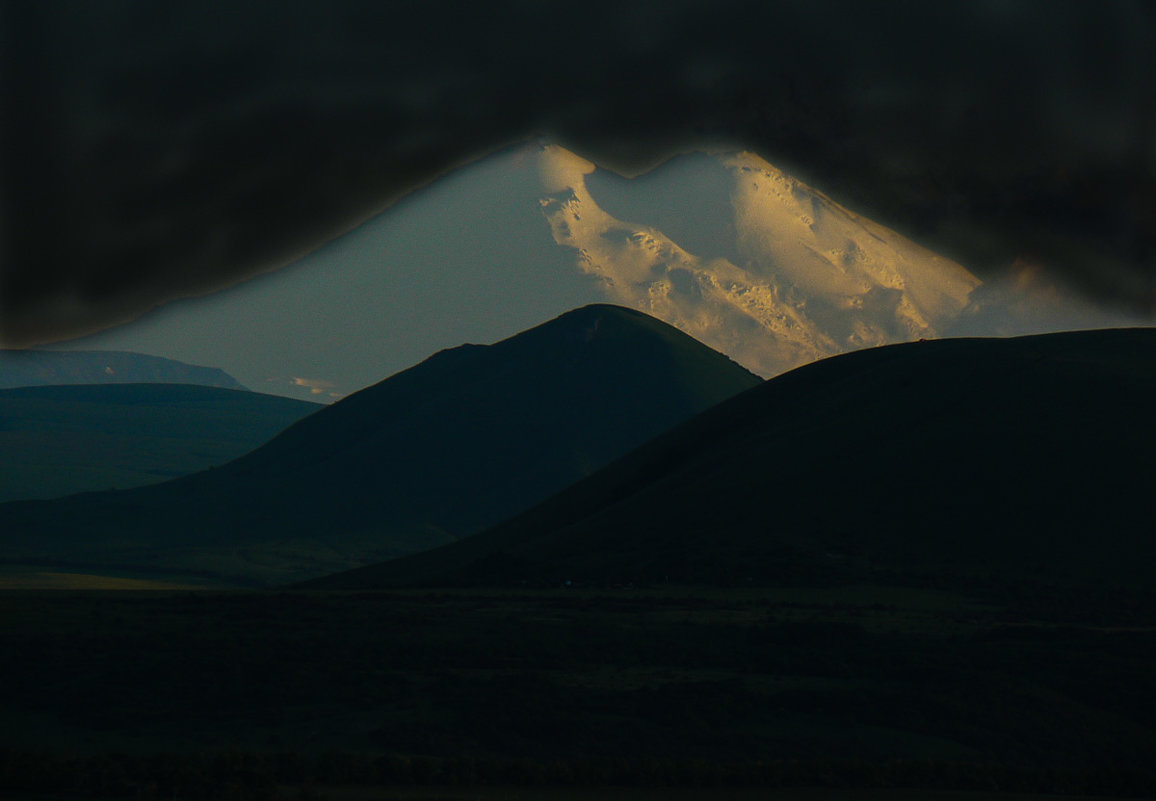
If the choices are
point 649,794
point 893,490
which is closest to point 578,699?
point 649,794

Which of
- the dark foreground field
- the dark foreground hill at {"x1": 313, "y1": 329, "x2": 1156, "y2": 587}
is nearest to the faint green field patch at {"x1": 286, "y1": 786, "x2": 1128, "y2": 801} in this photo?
the dark foreground field

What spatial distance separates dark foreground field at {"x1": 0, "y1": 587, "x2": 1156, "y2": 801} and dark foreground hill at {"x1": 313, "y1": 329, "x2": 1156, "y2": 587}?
1494cm

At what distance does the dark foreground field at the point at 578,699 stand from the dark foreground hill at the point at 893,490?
14943mm

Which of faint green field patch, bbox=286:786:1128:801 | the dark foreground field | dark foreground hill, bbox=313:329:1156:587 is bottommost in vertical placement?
faint green field patch, bbox=286:786:1128:801

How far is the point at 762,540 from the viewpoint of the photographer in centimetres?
14138

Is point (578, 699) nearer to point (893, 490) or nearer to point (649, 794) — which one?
point (649, 794)

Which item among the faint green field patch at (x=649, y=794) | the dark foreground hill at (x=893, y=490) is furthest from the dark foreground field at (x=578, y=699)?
the dark foreground hill at (x=893, y=490)

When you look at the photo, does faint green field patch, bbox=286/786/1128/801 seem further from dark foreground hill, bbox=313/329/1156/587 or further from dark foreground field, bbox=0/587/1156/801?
dark foreground hill, bbox=313/329/1156/587

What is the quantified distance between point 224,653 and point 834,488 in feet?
242

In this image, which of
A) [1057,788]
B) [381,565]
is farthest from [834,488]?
[1057,788]

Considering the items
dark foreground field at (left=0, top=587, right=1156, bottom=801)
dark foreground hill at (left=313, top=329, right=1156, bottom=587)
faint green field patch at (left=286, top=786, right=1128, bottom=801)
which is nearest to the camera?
faint green field patch at (left=286, top=786, right=1128, bottom=801)

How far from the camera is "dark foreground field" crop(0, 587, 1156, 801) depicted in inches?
2379

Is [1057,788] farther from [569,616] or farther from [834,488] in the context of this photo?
[834,488]

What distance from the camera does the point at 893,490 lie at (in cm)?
14800
